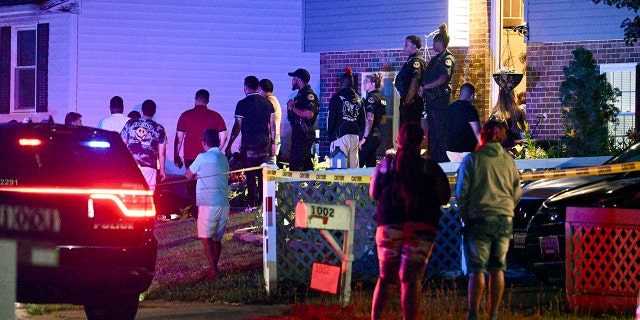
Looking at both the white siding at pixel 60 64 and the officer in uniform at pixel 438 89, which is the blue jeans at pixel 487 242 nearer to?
the officer in uniform at pixel 438 89

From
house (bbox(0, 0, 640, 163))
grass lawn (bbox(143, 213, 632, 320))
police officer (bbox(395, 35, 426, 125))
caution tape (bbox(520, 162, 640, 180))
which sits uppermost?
house (bbox(0, 0, 640, 163))

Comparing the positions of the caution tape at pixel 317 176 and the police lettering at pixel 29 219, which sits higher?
the caution tape at pixel 317 176

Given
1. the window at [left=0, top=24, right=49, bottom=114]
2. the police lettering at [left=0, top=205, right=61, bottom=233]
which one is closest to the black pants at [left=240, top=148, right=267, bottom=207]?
the window at [left=0, top=24, right=49, bottom=114]

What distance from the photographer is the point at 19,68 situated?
23188 mm

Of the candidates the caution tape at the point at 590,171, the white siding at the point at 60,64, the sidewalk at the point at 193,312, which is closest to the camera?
the sidewalk at the point at 193,312

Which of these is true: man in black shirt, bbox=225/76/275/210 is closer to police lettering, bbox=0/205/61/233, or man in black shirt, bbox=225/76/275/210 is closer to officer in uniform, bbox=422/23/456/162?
officer in uniform, bbox=422/23/456/162

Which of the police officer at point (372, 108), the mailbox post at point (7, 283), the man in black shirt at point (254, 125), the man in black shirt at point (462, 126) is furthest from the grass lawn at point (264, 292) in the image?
the mailbox post at point (7, 283)

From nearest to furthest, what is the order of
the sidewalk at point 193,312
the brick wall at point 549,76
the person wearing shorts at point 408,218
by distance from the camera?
1. the person wearing shorts at point 408,218
2. the sidewalk at point 193,312
3. the brick wall at point 549,76

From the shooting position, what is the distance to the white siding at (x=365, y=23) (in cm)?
2233

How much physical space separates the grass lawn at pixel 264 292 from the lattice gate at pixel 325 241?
391mm

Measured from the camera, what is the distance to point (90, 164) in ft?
32.2

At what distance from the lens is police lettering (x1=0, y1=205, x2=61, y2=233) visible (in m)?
9.52

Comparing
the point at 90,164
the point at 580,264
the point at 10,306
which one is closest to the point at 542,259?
the point at 580,264

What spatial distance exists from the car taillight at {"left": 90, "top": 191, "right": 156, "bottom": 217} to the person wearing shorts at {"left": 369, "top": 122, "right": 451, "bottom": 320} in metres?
1.90
